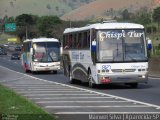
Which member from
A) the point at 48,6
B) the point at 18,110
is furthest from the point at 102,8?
the point at 18,110

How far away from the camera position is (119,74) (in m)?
25.4

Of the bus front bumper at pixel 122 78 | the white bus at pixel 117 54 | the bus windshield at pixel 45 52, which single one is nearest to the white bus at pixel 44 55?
the bus windshield at pixel 45 52

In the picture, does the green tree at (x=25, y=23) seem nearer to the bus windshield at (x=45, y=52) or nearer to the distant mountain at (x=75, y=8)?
the distant mountain at (x=75, y=8)

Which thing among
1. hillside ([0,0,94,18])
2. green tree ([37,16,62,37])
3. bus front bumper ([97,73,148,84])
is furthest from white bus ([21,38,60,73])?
hillside ([0,0,94,18])

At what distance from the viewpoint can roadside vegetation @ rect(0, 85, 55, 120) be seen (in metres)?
13.0

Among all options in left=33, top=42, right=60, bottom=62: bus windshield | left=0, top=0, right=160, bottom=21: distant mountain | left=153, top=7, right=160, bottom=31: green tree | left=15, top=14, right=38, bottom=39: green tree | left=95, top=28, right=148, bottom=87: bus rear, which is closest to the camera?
left=95, top=28, right=148, bottom=87: bus rear

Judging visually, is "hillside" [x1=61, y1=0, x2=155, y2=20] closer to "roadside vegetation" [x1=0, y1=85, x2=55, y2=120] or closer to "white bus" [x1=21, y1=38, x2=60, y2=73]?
"white bus" [x1=21, y1=38, x2=60, y2=73]

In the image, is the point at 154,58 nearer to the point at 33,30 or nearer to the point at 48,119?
the point at 48,119

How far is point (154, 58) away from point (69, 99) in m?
19.0

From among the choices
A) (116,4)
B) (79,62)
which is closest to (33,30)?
(116,4)

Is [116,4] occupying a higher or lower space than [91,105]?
higher

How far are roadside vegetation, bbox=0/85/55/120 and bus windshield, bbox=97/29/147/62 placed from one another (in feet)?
24.1

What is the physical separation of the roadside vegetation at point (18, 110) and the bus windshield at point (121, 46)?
24.1 ft

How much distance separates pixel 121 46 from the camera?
25.5 m
